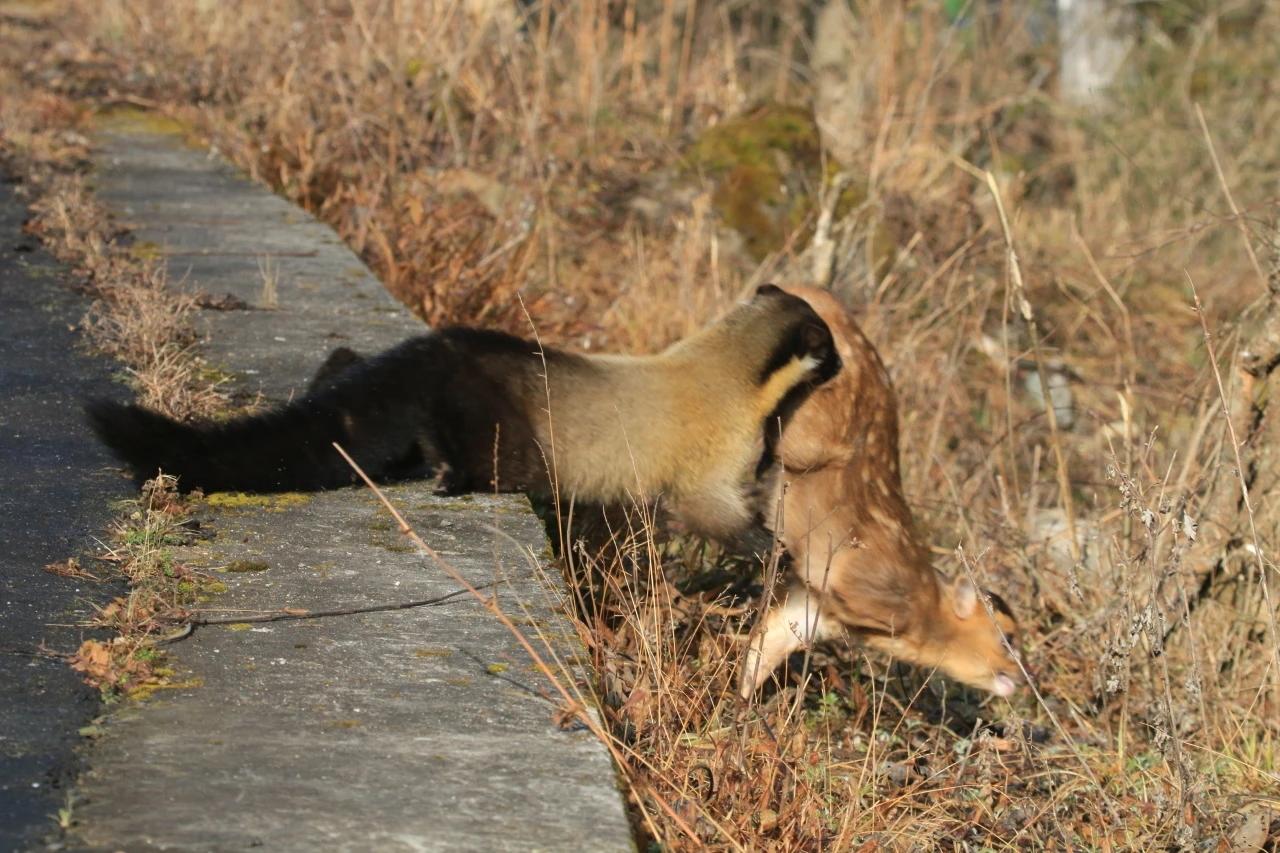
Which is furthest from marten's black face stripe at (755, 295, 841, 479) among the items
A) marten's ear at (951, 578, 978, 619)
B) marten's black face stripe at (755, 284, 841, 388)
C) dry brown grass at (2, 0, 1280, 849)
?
marten's ear at (951, 578, 978, 619)

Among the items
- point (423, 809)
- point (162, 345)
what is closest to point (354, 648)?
point (423, 809)

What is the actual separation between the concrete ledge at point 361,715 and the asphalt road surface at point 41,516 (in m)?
0.09

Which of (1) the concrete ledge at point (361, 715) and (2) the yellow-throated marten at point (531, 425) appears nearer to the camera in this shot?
(1) the concrete ledge at point (361, 715)

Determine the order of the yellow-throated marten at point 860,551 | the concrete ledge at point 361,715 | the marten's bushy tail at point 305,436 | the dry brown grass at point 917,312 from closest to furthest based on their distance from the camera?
1. the concrete ledge at point 361,715
2. the marten's bushy tail at point 305,436
3. the dry brown grass at point 917,312
4. the yellow-throated marten at point 860,551

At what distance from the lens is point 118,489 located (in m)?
3.44

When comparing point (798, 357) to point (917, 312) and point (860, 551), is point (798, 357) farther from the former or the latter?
point (917, 312)

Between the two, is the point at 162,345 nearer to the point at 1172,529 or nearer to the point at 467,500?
the point at 467,500

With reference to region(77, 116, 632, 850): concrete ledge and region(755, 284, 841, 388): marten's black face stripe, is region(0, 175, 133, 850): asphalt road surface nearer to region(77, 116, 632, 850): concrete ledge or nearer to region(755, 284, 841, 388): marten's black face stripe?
region(77, 116, 632, 850): concrete ledge

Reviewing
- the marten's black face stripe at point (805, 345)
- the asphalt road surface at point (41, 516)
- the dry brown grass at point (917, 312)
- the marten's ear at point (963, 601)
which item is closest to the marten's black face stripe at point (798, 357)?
the marten's black face stripe at point (805, 345)

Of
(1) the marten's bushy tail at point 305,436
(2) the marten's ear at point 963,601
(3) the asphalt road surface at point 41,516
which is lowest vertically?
(2) the marten's ear at point 963,601

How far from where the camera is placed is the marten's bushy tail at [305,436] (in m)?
3.32

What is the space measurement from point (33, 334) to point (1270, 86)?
1138 cm

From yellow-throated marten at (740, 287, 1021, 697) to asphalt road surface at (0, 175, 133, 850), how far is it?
5.46 feet

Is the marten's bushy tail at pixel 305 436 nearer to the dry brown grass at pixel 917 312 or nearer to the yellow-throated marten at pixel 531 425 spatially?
the yellow-throated marten at pixel 531 425
